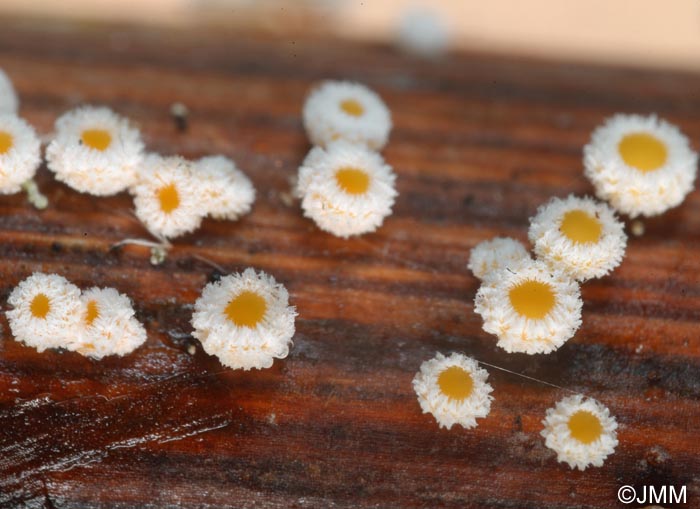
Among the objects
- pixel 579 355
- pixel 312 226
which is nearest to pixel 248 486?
pixel 312 226

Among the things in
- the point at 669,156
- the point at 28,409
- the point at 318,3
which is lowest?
the point at 28,409

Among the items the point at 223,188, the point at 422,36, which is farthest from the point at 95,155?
the point at 422,36

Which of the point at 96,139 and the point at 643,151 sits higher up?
the point at 643,151

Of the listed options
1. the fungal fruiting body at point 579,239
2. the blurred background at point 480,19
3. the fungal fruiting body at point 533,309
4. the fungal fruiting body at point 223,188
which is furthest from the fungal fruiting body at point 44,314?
the blurred background at point 480,19

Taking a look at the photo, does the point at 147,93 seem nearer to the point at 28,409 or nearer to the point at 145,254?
the point at 145,254

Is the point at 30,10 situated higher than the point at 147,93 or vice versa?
the point at 30,10

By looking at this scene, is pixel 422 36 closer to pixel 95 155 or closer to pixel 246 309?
pixel 95 155

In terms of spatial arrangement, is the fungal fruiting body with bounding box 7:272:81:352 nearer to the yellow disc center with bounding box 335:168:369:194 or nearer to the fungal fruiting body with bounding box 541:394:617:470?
the yellow disc center with bounding box 335:168:369:194
